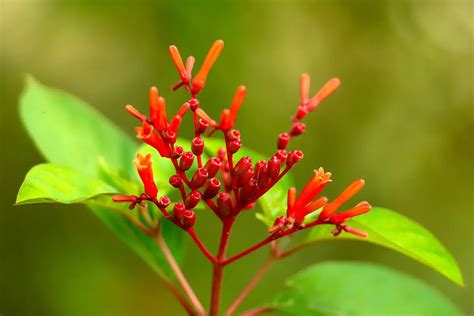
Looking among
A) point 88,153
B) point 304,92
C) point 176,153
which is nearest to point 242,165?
point 176,153

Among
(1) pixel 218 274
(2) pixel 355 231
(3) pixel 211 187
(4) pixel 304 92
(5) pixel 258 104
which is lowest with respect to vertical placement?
(5) pixel 258 104

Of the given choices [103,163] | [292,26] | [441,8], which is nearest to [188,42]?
[292,26]

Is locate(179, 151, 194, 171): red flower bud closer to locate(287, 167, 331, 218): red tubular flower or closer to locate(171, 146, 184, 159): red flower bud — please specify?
locate(171, 146, 184, 159): red flower bud

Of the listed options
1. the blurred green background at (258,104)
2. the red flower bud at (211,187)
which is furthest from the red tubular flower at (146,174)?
the blurred green background at (258,104)

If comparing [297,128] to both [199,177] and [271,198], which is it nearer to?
[271,198]

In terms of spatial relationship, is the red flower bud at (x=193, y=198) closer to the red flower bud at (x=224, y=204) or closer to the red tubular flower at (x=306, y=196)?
the red flower bud at (x=224, y=204)

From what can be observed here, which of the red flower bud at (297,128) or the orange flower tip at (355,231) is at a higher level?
the red flower bud at (297,128)
